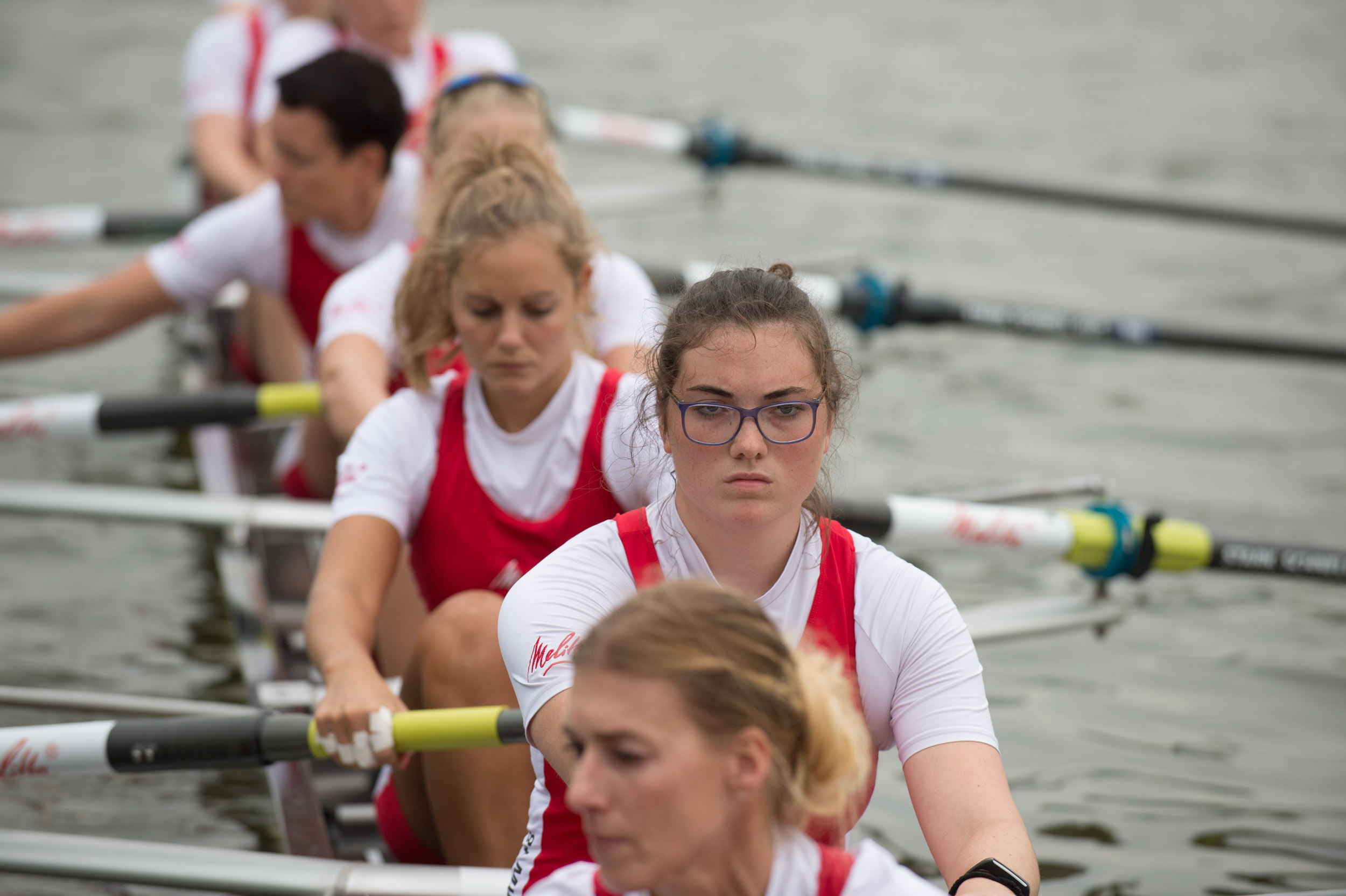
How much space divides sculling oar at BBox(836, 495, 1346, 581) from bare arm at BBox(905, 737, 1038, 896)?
0.90 meters

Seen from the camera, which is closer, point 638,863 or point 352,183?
point 638,863

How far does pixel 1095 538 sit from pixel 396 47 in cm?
226

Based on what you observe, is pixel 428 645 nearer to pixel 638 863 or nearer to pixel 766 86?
pixel 638 863

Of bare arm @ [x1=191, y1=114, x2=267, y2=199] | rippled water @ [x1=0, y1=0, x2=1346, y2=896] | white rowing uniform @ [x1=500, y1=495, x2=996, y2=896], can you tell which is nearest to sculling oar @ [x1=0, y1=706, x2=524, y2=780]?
white rowing uniform @ [x1=500, y1=495, x2=996, y2=896]

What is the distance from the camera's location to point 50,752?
72.2 inches

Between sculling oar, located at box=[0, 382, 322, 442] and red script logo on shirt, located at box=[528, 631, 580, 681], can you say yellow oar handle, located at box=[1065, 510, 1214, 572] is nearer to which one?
red script logo on shirt, located at box=[528, 631, 580, 681]

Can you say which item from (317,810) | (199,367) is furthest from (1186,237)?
(317,810)

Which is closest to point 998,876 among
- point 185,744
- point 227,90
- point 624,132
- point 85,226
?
point 185,744

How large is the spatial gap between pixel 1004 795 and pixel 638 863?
1.60 feet

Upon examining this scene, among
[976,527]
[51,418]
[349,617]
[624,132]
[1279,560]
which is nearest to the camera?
[349,617]

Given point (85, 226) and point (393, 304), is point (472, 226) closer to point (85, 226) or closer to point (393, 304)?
point (393, 304)

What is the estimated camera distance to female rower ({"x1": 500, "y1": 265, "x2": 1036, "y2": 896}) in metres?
1.38

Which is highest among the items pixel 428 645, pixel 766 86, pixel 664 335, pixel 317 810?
pixel 766 86

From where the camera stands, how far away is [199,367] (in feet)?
12.4
